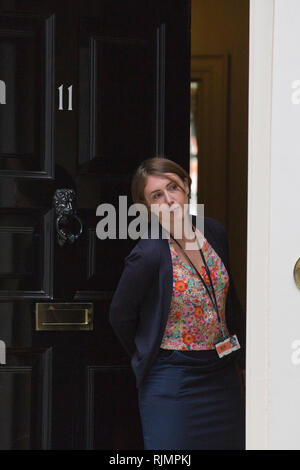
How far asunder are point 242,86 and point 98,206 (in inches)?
61.2

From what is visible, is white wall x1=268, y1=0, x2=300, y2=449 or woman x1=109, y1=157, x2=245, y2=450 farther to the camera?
woman x1=109, y1=157, x2=245, y2=450

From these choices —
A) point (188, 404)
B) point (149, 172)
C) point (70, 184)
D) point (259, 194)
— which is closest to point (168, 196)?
point (149, 172)

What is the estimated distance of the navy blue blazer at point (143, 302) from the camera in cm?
201

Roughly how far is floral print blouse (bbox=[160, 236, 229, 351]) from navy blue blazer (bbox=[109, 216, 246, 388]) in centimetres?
3

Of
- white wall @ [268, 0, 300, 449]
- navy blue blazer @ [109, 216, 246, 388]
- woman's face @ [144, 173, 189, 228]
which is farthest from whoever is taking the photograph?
woman's face @ [144, 173, 189, 228]

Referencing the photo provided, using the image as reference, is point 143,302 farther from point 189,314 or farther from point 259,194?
point 259,194

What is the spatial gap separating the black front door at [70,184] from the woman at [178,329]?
0.56ft

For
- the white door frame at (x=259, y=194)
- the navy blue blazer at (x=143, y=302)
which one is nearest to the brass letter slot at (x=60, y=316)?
the navy blue blazer at (x=143, y=302)

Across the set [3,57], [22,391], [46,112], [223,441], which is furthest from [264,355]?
[3,57]

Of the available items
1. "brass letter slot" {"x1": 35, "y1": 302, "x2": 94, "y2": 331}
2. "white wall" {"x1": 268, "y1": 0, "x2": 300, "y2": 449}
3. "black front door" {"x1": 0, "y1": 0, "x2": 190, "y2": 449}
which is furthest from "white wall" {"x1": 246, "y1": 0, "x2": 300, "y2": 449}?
"brass letter slot" {"x1": 35, "y1": 302, "x2": 94, "y2": 331}

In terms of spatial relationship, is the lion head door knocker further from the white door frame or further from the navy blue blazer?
the white door frame

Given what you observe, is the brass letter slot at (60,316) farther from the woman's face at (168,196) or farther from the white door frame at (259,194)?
the white door frame at (259,194)

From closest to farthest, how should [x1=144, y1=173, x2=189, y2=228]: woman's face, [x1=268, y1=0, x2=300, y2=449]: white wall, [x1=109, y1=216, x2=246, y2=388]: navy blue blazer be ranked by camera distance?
[x1=268, y1=0, x2=300, y2=449]: white wall < [x1=109, y1=216, x2=246, y2=388]: navy blue blazer < [x1=144, y1=173, x2=189, y2=228]: woman's face

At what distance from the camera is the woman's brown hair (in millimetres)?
2135
